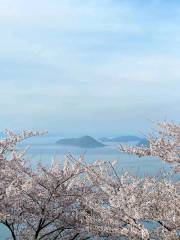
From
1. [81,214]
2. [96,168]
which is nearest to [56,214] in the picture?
[81,214]

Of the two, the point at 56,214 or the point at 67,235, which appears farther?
the point at 67,235

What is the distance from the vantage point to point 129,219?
12367 mm


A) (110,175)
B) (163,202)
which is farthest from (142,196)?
(110,175)

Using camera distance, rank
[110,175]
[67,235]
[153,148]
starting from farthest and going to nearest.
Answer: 1. [67,235]
2. [110,175]
3. [153,148]

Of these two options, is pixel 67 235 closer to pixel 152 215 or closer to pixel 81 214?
pixel 81 214

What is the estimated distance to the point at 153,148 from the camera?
13.2m

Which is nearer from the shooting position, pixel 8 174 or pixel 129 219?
pixel 129 219

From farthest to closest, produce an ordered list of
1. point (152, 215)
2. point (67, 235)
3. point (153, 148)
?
point (67, 235) → point (153, 148) → point (152, 215)

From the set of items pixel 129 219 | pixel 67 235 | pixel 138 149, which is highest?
pixel 138 149

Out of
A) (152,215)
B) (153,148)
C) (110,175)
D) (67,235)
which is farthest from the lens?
(67,235)

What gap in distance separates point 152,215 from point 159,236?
2.76ft

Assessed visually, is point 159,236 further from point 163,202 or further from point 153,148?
point 153,148

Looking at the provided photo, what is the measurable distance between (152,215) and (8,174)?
6914 millimetres

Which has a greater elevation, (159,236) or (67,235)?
(159,236)
